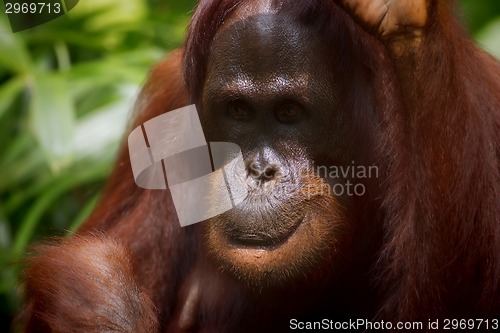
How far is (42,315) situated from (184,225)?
1.78ft

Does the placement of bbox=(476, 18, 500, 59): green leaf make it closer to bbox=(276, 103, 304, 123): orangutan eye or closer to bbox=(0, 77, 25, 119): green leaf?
bbox=(276, 103, 304, 123): orangutan eye

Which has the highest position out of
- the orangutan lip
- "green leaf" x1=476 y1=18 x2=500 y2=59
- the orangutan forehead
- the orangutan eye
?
the orangutan forehead

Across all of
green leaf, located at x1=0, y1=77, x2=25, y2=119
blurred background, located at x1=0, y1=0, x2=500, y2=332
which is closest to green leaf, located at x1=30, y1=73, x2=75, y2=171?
blurred background, located at x1=0, y1=0, x2=500, y2=332

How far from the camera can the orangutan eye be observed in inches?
86.4

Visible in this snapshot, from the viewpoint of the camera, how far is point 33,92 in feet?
12.4

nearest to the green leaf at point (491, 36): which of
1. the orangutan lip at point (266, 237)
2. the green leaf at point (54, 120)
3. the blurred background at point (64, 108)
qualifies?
the blurred background at point (64, 108)

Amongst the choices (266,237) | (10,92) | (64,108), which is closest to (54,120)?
(64,108)

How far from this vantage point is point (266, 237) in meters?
2.08

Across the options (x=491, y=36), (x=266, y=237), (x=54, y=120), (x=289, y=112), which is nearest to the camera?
(x=266, y=237)

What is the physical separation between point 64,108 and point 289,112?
1.64m

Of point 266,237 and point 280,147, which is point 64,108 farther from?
point 266,237

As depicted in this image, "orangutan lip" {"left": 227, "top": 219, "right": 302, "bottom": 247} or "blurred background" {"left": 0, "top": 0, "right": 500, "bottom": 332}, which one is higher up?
"orangutan lip" {"left": 227, "top": 219, "right": 302, "bottom": 247}

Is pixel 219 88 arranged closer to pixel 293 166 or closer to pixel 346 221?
pixel 293 166

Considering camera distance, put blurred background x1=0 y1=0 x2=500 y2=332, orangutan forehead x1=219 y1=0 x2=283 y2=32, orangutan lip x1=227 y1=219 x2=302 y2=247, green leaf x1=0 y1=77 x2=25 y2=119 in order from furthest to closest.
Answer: green leaf x1=0 y1=77 x2=25 y2=119
blurred background x1=0 y1=0 x2=500 y2=332
orangutan forehead x1=219 y1=0 x2=283 y2=32
orangutan lip x1=227 y1=219 x2=302 y2=247
